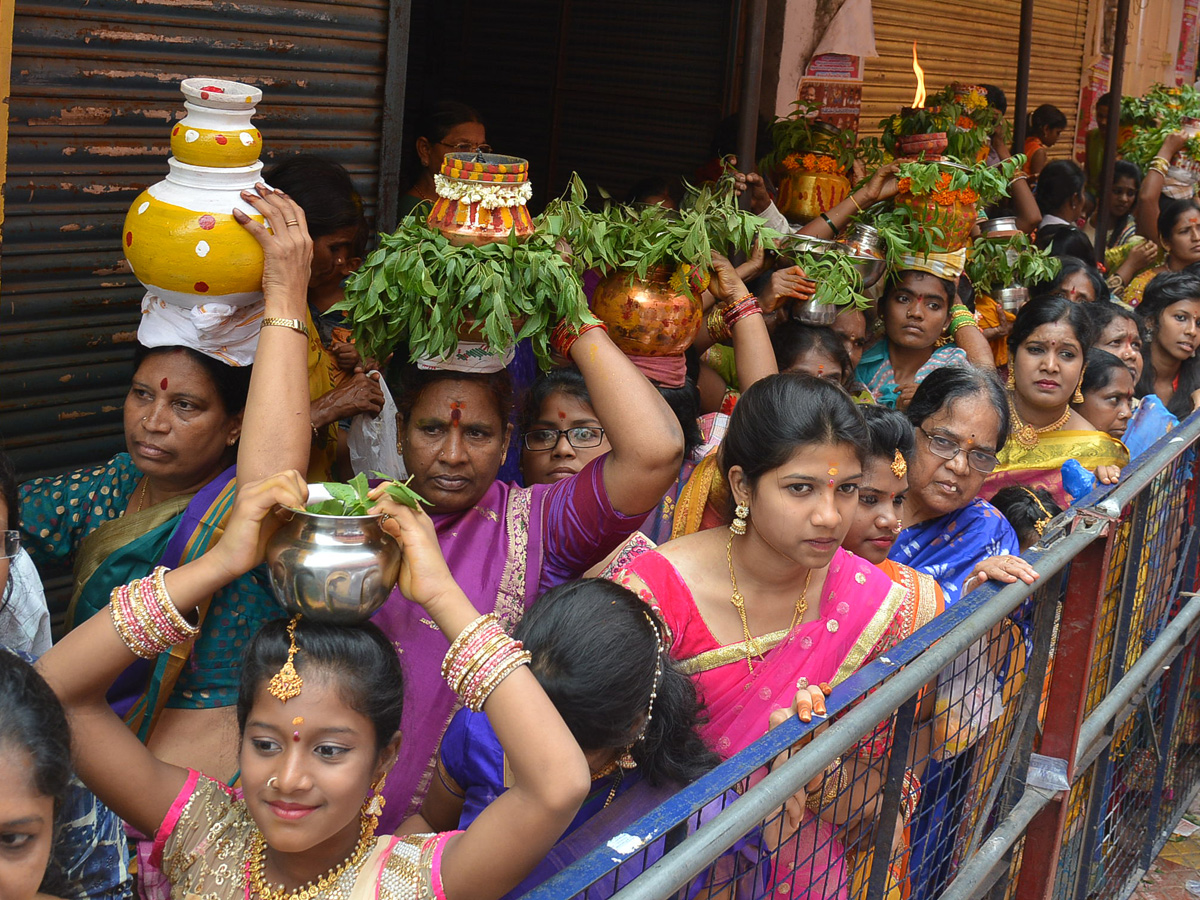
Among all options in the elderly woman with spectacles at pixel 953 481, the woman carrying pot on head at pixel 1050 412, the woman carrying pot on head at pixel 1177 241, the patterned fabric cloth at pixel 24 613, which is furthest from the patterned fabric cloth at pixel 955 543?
the woman carrying pot on head at pixel 1177 241

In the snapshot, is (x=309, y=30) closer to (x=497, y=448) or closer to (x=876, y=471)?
(x=497, y=448)

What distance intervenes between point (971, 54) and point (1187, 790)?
23.9 feet

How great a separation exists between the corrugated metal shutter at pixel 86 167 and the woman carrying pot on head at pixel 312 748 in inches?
56.0

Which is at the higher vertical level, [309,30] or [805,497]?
[309,30]

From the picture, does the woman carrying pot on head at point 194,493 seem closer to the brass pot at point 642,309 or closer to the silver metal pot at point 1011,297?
the brass pot at point 642,309

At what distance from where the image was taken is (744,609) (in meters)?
2.64

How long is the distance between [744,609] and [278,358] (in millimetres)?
1136

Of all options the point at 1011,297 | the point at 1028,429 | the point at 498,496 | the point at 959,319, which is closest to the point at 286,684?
the point at 498,496

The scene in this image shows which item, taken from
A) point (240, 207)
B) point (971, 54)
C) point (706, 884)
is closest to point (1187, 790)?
point (706, 884)

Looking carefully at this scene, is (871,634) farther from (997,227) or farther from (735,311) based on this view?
(997,227)

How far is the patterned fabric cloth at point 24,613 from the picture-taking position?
222 centimetres

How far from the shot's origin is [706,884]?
2.03 meters

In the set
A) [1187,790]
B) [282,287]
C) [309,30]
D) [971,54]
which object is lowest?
[1187,790]

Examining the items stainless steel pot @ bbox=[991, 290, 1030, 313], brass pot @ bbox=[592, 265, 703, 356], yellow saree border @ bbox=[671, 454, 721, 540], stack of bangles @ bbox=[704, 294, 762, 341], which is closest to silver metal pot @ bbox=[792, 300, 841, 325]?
stack of bangles @ bbox=[704, 294, 762, 341]
